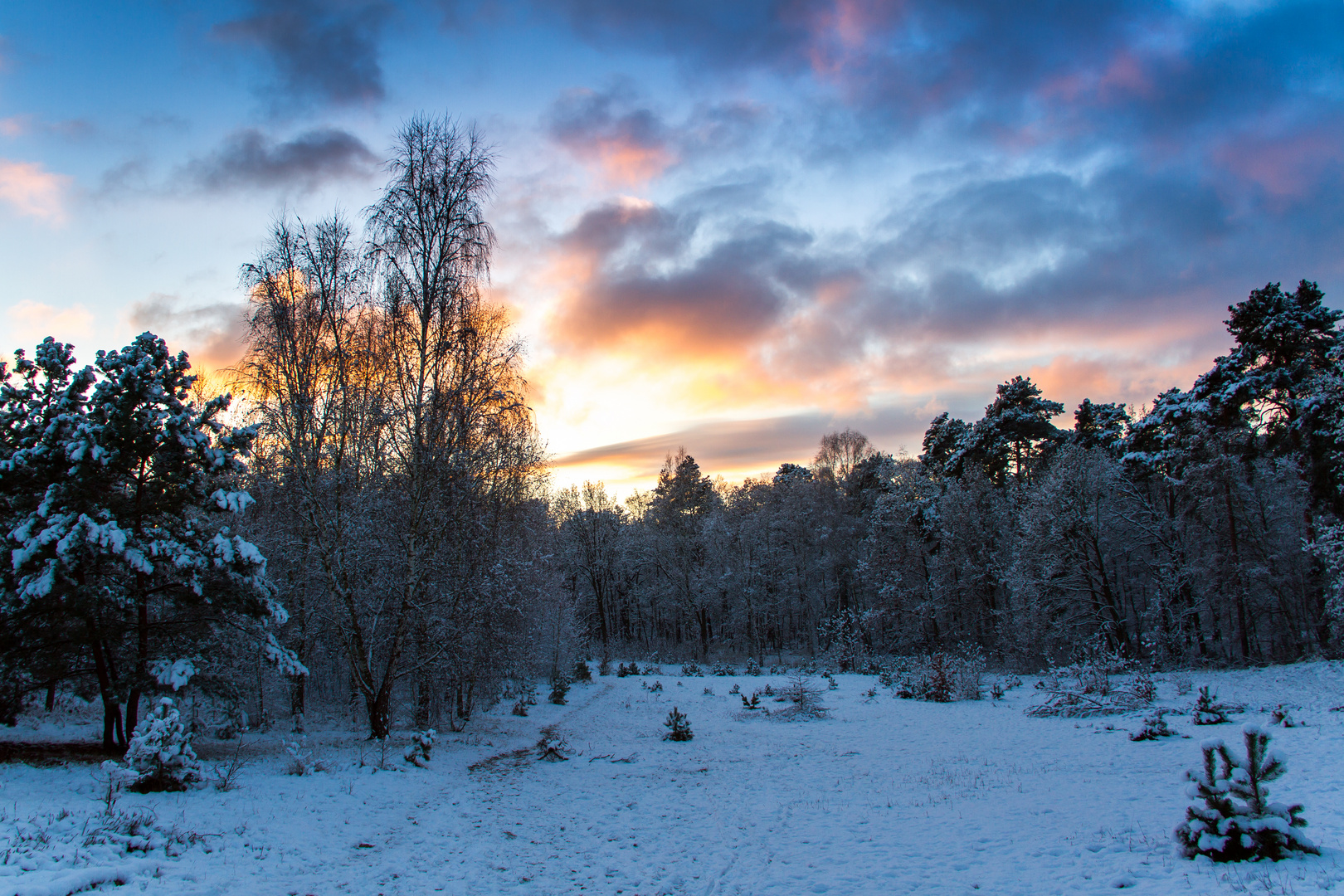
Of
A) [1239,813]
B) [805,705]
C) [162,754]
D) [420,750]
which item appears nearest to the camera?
[1239,813]

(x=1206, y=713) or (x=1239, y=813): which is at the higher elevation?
(x=1239, y=813)

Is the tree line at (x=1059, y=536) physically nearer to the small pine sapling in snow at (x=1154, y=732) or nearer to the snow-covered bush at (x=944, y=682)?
the snow-covered bush at (x=944, y=682)

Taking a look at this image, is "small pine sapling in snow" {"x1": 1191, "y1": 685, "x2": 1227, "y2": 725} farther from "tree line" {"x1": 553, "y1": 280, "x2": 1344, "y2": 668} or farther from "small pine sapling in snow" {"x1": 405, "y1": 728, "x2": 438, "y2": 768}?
"small pine sapling in snow" {"x1": 405, "y1": 728, "x2": 438, "y2": 768}

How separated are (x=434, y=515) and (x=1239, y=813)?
46.0 feet

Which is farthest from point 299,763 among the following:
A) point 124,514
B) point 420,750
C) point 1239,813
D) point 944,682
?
point 944,682

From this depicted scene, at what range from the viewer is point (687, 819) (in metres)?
10.0

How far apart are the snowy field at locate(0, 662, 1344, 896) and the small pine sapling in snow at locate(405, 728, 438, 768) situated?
18 centimetres

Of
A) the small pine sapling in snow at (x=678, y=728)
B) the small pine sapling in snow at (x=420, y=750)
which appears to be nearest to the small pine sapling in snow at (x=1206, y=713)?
the small pine sapling in snow at (x=678, y=728)

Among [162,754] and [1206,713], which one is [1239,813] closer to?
[1206,713]

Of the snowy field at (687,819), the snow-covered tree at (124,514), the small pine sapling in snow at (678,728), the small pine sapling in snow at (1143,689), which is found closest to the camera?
the snowy field at (687,819)

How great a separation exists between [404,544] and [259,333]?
22.1 ft

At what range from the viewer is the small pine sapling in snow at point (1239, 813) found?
6199 mm

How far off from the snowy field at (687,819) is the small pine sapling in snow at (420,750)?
183 mm

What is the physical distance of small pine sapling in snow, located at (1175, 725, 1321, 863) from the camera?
6.20m
